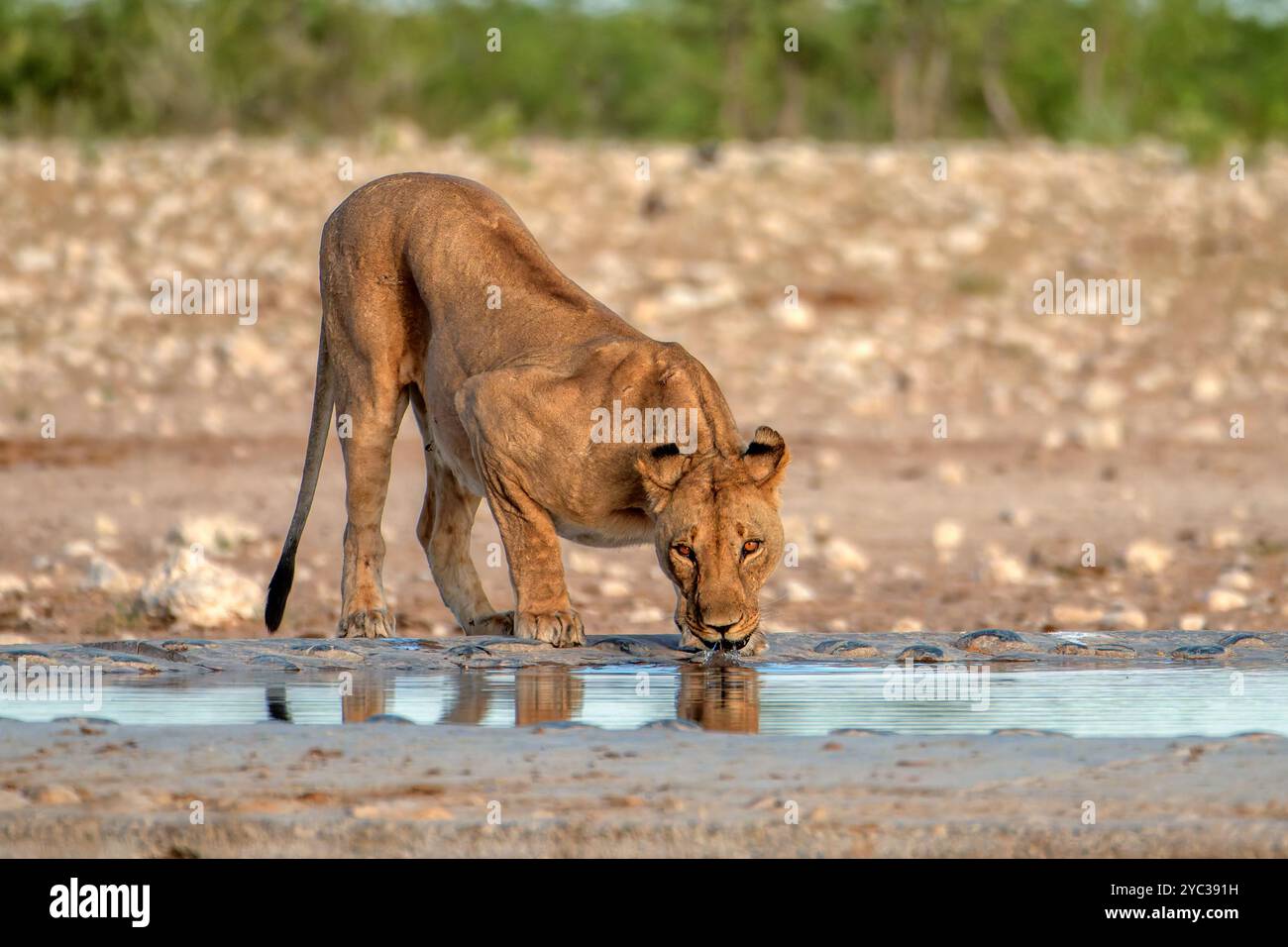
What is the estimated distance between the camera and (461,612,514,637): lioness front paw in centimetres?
717

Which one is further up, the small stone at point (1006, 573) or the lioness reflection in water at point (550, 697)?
the small stone at point (1006, 573)

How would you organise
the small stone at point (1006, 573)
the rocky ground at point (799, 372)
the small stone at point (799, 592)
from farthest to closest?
the small stone at point (1006, 573) → the rocky ground at point (799, 372) → the small stone at point (799, 592)

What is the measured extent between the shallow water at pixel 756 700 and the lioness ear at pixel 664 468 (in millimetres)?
489

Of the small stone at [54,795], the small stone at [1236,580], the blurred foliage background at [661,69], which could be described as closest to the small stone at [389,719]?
the small stone at [54,795]

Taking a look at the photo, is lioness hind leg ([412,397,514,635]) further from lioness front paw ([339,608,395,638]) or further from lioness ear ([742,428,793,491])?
lioness ear ([742,428,793,491])

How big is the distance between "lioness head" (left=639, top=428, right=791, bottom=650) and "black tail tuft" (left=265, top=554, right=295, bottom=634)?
5.46 ft

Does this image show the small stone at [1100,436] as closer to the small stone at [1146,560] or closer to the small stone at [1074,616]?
the small stone at [1146,560]

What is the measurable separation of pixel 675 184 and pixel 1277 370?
17.3 ft

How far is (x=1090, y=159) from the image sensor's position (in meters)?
18.9

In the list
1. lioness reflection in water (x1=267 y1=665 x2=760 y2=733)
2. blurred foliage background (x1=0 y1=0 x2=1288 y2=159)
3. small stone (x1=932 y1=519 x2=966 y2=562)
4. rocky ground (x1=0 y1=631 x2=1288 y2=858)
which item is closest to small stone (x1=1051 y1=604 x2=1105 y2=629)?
small stone (x1=932 y1=519 x2=966 y2=562)

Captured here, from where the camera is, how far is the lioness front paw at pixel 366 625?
280 inches

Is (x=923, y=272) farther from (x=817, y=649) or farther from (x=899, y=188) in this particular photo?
(x=817, y=649)

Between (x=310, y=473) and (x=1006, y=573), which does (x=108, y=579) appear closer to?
(x=310, y=473)
